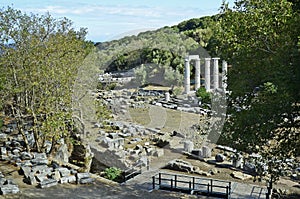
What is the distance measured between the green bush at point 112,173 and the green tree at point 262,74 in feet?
20.7

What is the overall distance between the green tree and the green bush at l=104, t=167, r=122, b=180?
6.32m

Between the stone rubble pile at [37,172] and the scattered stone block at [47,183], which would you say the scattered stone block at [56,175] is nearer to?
the stone rubble pile at [37,172]

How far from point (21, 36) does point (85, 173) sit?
251 inches

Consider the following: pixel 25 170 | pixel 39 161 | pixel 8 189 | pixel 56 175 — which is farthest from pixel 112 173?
pixel 8 189

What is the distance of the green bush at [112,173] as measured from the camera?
16.4m

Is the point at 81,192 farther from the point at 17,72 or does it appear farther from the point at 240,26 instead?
the point at 240,26

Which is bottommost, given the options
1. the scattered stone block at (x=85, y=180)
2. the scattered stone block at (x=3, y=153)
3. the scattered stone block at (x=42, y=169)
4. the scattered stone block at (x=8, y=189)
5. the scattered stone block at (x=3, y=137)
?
the scattered stone block at (x=85, y=180)

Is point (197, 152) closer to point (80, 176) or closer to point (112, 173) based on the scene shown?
point (112, 173)

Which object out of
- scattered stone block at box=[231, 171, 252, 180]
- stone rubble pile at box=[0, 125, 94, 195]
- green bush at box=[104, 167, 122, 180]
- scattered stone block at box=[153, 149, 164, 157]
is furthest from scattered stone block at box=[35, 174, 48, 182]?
scattered stone block at box=[231, 171, 252, 180]

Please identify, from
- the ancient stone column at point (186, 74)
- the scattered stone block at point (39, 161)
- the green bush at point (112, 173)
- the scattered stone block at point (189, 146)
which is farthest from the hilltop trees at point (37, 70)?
the ancient stone column at point (186, 74)

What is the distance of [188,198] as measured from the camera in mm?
13844

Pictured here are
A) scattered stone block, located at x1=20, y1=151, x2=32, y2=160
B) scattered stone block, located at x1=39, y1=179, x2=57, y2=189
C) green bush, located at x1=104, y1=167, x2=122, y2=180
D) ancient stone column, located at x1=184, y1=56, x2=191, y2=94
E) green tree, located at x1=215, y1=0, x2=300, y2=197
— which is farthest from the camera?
ancient stone column, located at x1=184, y1=56, x2=191, y2=94

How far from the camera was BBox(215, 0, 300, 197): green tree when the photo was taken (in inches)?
380

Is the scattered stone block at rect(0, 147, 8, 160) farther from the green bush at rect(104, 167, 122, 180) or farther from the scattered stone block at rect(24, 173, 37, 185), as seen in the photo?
the green bush at rect(104, 167, 122, 180)
